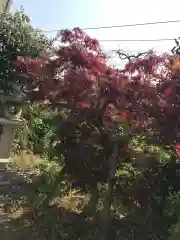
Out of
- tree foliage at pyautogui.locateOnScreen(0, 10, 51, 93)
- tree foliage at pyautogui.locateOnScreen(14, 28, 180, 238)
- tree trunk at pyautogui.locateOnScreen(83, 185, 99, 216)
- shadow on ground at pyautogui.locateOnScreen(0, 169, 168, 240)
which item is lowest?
shadow on ground at pyautogui.locateOnScreen(0, 169, 168, 240)

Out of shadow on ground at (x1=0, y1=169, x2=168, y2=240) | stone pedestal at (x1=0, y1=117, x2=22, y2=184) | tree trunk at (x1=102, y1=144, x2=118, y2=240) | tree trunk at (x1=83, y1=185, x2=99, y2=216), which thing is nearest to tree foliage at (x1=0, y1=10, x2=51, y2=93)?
stone pedestal at (x1=0, y1=117, x2=22, y2=184)

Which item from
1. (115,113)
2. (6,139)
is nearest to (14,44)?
(6,139)

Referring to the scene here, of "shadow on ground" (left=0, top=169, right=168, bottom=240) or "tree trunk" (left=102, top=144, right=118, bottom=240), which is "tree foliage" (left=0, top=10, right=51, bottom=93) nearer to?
"shadow on ground" (left=0, top=169, right=168, bottom=240)

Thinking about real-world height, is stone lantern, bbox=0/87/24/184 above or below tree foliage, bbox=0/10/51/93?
below

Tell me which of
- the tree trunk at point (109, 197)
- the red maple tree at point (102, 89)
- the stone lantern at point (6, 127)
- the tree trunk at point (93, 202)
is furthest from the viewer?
the stone lantern at point (6, 127)

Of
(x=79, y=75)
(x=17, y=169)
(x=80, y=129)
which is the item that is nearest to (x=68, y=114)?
(x=80, y=129)

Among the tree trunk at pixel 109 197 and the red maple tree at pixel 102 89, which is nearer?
the red maple tree at pixel 102 89

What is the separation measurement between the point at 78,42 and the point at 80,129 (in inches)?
37.9

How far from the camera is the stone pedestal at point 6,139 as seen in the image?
8495mm

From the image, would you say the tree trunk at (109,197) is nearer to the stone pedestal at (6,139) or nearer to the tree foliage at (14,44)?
the tree foliage at (14,44)

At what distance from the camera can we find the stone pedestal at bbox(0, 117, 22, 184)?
8.50 meters

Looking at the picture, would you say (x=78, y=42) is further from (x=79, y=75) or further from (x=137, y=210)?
(x=137, y=210)

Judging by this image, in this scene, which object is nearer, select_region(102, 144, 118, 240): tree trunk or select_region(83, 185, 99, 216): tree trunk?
select_region(102, 144, 118, 240): tree trunk

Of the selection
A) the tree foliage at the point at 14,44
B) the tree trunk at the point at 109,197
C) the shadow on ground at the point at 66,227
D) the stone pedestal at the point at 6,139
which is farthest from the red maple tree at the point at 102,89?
the stone pedestal at the point at 6,139
